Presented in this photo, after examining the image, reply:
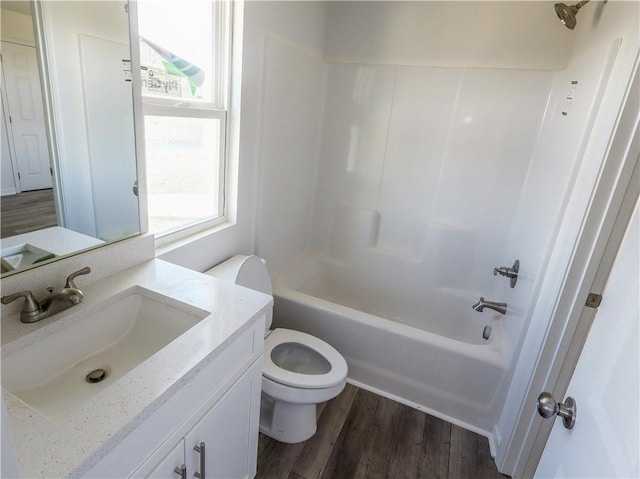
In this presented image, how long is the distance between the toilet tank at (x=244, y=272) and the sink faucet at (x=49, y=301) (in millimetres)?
650

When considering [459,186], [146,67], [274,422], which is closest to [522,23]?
[459,186]

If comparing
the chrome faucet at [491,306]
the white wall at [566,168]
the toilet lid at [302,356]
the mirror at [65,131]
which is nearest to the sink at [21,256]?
the mirror at [65,131]

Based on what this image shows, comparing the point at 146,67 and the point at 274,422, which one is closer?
the point at 146,67

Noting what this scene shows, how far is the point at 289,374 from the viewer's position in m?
1.57

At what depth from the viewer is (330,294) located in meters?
2.81

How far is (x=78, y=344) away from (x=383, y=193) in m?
2.03

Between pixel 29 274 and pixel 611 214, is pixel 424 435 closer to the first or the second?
pixel 611 214

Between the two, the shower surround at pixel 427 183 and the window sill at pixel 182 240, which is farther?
the shower surround at pixel 427 183

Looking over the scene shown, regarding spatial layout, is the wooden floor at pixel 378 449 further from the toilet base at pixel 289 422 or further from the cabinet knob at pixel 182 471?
the cabinet knob at pixel 182 471

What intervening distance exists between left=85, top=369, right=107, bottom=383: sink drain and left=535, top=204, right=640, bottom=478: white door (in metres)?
1.14

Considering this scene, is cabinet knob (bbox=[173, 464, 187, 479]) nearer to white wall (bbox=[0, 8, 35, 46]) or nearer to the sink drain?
the sink drain

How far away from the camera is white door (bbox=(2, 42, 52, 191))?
88 centimetres

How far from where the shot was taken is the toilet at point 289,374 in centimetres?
155

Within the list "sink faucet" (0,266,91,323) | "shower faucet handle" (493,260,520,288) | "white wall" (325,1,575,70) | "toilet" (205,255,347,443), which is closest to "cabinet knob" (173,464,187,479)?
"sink faucet" (0,266,91,323)
